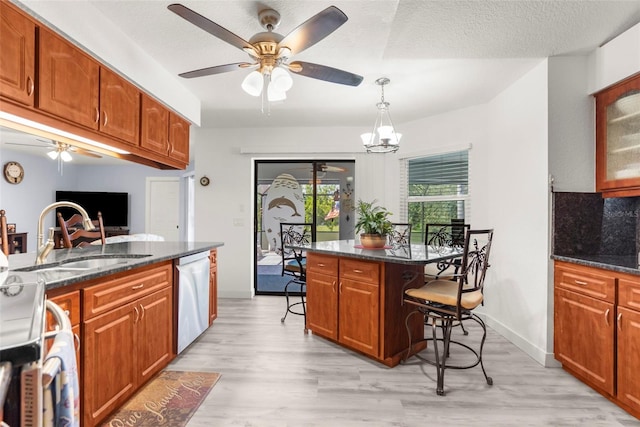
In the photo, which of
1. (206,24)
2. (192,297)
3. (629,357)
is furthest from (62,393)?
(629,357)

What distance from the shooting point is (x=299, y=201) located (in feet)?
15.9

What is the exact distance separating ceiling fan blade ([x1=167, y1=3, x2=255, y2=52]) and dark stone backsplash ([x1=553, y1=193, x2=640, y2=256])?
2557 mm

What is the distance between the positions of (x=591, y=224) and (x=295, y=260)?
8.97 feet

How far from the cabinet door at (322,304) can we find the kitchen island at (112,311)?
46.0 inches

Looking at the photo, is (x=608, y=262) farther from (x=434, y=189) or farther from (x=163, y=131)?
(x=163, y=131)

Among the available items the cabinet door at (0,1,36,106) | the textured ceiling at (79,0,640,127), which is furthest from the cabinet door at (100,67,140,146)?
the cabinet door at (0,1,36,106)

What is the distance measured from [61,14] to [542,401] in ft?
12.1

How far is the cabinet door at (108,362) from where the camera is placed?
158cm

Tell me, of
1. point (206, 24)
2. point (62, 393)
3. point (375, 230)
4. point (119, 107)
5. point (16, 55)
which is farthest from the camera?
point (375, 230)

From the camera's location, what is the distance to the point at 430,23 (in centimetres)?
205

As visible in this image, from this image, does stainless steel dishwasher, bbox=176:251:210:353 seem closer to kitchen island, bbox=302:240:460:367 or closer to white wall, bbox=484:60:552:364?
kitchen island, bbox=302:240:460:367

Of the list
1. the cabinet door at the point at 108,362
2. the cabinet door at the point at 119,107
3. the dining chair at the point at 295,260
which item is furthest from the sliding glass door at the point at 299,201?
the cabinet door at the point at 108,362

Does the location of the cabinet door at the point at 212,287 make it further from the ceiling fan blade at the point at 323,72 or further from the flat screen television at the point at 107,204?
the flat screen television at the point at 107,204

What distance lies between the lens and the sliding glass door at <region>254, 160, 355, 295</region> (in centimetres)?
477
